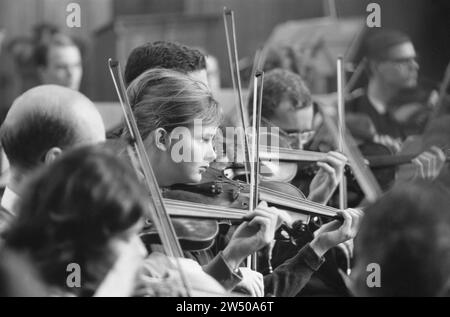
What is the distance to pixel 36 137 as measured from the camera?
7.23 feet

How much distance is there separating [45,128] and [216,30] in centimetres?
487

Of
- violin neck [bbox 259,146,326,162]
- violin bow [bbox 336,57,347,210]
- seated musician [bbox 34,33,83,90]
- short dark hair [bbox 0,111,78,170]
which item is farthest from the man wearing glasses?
short dark hair [bbox 0,111,78,170]

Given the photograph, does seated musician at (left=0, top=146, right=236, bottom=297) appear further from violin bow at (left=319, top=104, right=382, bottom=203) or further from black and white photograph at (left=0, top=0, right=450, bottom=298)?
violin bow at (left=319, top=104, right=382, bottom=203)

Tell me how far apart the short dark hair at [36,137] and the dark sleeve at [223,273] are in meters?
0.43

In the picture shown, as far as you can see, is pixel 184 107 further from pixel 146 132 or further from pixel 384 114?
pixel 384 114

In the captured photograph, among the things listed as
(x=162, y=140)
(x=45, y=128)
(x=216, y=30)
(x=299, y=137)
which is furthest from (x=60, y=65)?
(x=216, y=30)

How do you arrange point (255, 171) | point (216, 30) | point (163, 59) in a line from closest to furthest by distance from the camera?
1. point (255, 171)
2. point (163, 59)
3. point (216, 30)

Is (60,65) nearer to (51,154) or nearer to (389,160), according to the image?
(389,160)

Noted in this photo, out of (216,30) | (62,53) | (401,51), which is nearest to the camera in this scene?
(401,51)

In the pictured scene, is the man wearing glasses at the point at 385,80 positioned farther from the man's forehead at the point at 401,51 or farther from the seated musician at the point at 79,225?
the seated musician at the point at 79,225

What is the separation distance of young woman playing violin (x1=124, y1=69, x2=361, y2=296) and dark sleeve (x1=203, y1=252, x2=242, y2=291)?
4 cm

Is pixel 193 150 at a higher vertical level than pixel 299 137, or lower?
higher

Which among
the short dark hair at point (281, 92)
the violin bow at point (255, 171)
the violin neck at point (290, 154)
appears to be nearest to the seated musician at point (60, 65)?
the short dark hair at point (281, 92)

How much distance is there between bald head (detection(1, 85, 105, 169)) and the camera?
7.22ft
